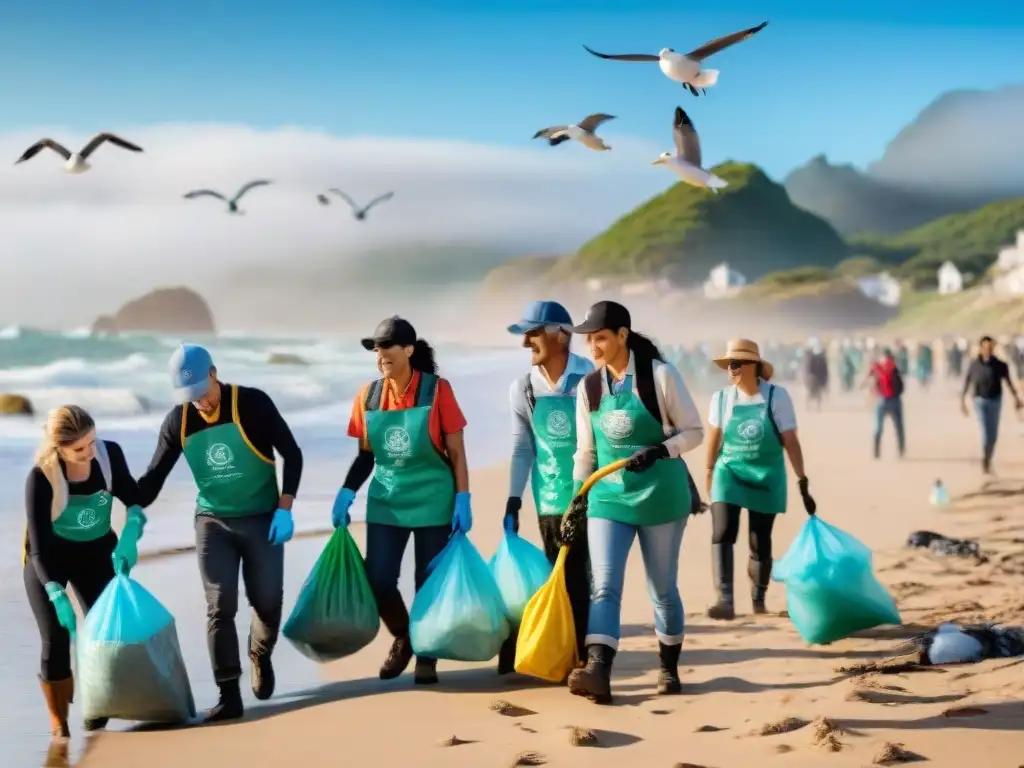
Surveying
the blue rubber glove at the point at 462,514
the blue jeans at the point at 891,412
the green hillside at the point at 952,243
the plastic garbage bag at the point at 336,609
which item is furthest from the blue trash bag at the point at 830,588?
the green hillside at the point at 952,243

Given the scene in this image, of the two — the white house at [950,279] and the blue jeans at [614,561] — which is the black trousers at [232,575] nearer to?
the blue jeans at [614,561]

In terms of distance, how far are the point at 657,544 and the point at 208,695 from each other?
1921 millimetres

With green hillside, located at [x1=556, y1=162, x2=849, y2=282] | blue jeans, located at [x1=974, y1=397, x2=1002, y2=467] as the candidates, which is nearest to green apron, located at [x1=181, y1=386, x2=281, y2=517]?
blue jeans, located at [x1=974, y1=397, x2=1002, y2=467]

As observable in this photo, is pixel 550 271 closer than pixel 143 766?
No

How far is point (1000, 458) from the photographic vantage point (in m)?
14.9

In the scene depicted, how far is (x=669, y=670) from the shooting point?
195 inches

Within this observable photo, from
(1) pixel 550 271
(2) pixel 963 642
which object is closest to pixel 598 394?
(2) pixel 963 642

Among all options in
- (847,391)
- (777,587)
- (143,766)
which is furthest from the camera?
(847,391)

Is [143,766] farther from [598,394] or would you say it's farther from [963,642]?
[963,642]

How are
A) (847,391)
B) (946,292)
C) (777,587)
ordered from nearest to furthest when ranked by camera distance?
(777,587) < (847,391) < (946,292)

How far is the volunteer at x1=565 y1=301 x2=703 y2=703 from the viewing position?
15.4 ft

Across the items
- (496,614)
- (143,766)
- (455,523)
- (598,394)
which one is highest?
(598,394)

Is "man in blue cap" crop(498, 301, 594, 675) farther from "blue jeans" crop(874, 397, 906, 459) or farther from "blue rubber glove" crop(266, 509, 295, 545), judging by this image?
"blue jeans" crop(874, 397, 906, 459)

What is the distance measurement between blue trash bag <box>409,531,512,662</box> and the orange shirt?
0.40m
